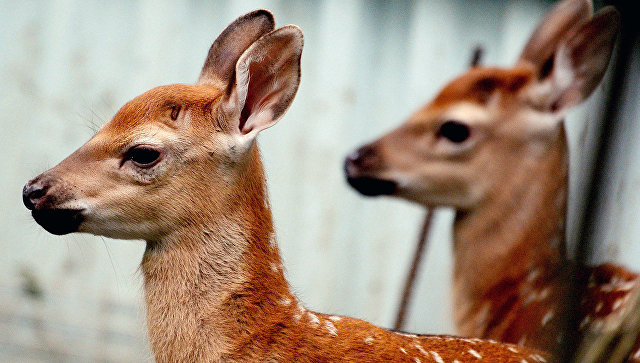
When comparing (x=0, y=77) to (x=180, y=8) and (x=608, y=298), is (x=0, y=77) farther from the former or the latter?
(x=608, y=298)

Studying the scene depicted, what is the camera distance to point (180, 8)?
4523mm

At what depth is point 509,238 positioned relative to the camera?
10.8ft

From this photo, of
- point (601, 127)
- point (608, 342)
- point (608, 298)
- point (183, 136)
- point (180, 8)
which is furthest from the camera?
point (180, 8)

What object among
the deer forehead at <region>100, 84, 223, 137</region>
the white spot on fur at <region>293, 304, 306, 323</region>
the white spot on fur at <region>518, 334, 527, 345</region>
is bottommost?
the white spot on fur at <region>518, 334, 527, 345</region>

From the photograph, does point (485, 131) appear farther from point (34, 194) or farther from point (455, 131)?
point (34, 194)

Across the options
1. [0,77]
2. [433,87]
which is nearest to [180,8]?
[0,77]

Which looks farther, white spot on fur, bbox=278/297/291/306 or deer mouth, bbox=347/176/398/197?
deer mouth, bbox=347/176/398/197

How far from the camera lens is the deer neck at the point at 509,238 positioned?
10.3 ft

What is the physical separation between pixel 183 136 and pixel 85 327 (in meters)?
3.13

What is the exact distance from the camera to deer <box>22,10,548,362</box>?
5.89ft

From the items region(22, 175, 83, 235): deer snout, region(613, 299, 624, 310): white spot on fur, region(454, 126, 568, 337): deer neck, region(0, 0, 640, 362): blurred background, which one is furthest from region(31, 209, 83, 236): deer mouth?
region(0, 0, 640, 362): blurred background

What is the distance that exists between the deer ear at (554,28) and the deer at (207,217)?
166 centimetres

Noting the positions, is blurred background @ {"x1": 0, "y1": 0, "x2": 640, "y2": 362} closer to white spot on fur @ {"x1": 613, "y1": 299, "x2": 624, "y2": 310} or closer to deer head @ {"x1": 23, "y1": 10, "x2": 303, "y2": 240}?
white spot on fur @ {"x1": 613, "y1": 299, "x2": 624, "y2": 310}

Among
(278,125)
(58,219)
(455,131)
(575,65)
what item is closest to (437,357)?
(58,219)
